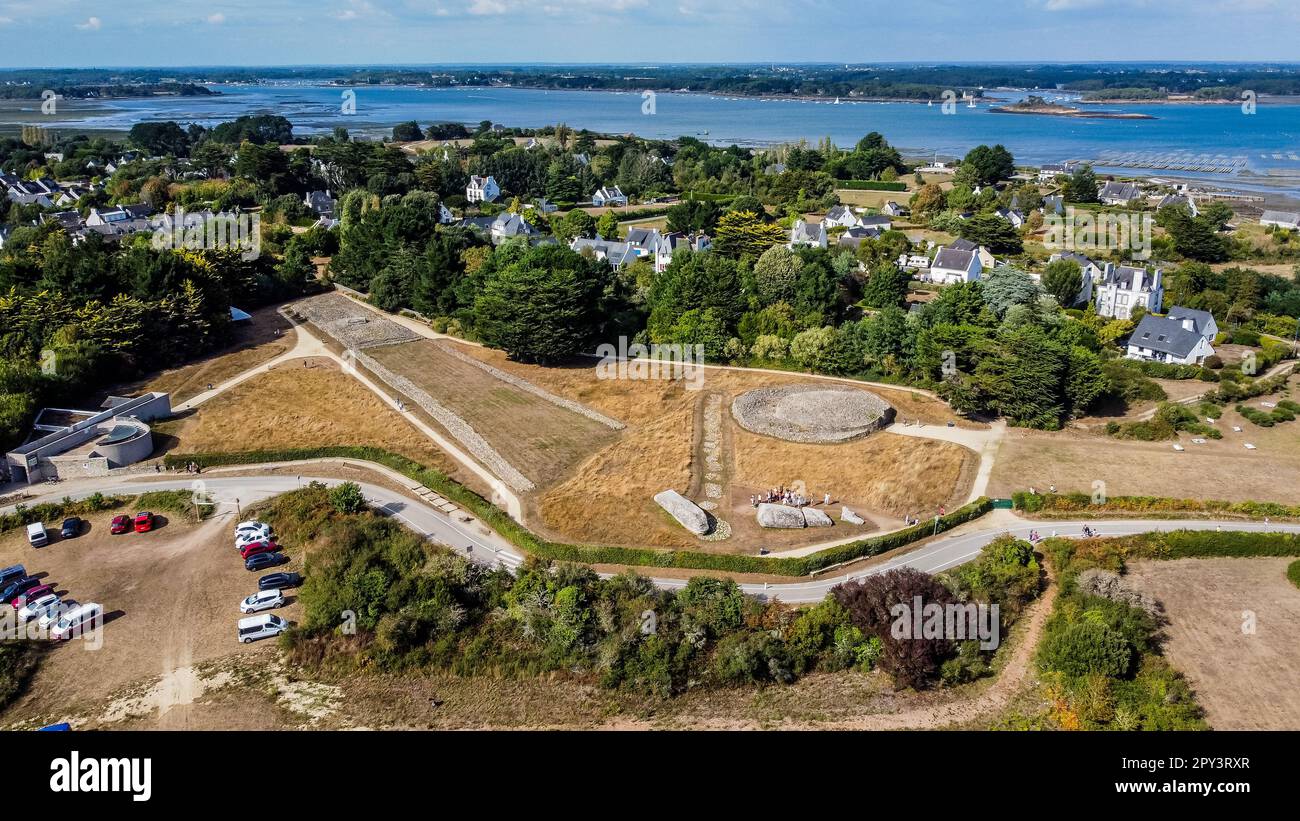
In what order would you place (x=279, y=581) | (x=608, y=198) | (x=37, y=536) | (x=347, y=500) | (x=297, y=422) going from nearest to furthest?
1. (x=279, y=581)
2. (x=37, y=536)
3. (x=347, y=500)
4. (x=297, y=422)
5. (x=608, y=198)

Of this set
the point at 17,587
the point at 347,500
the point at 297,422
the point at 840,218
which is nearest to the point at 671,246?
the point at 840,218

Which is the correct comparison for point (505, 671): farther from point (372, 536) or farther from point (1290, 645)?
point (1290, 645)

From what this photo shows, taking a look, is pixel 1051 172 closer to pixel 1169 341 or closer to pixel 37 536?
pixel 1169 341

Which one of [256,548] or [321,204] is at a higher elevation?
[321,204]

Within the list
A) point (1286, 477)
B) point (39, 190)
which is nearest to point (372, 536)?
A: point (1286, 477)

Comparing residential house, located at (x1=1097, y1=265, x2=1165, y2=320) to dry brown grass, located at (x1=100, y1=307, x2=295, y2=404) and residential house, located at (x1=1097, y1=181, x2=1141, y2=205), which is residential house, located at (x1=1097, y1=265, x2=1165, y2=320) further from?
dry brown grass, located at (x1=100, y1=307, x2=295, y2=404)

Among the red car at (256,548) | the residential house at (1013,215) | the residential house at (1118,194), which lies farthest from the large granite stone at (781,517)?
the residential house at (1118,194)
